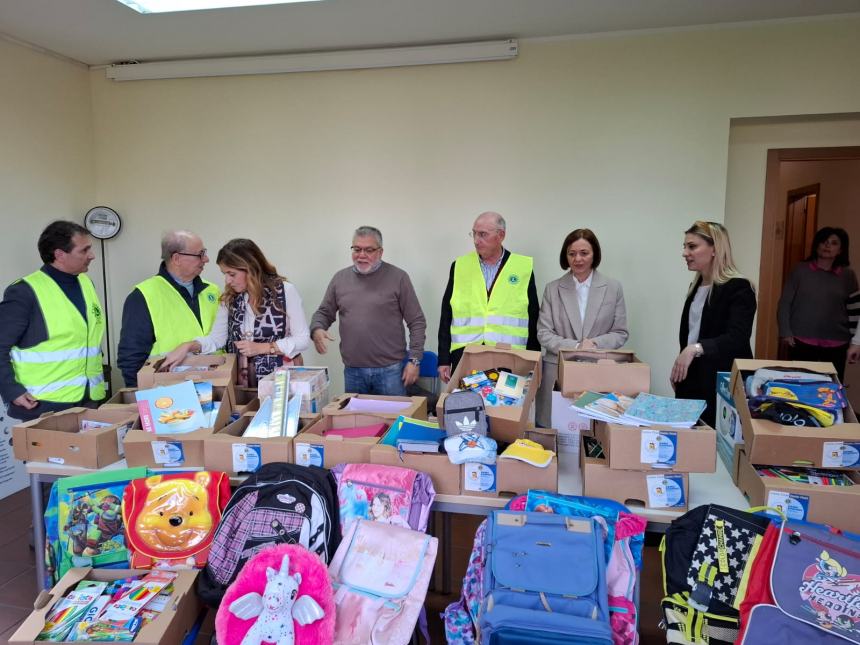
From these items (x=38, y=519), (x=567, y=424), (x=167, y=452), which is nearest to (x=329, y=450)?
(x=167, y=452)

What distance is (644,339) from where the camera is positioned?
389 centimetres

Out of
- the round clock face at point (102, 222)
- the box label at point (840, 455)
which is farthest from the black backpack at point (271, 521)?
the round clock face at point (102, 222)

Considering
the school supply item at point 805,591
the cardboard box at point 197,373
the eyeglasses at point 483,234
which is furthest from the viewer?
the eyeglasses at point 483,234

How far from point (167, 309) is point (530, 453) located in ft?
6.21

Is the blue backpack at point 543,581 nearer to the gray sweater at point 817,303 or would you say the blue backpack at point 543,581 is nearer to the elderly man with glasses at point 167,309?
the elderly man with glasses at point 167,309

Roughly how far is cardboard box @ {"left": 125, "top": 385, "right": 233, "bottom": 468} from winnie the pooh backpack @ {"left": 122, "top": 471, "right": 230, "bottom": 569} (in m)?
0.15

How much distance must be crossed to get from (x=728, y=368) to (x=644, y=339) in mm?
1333

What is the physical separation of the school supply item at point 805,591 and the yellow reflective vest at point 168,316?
2.49 meters

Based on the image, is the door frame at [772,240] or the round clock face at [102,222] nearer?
the door frame at [772,240]

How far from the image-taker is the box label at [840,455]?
1651 mm

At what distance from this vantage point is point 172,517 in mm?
1823

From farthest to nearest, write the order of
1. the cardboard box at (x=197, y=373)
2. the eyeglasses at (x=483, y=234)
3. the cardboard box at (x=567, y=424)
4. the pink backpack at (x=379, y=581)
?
the eyeglasses at (x=483, y=234), the cardboard box at (x=197, y=373), the cardboard box at (x=567, y=424), the pink backpack at (x=379, y=581)

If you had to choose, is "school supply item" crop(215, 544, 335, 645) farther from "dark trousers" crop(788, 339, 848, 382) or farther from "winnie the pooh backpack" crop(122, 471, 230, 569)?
"dark trousers" crop(788, 339, 848, 382)

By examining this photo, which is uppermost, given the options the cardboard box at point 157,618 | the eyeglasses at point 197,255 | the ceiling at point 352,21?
the ceiling at point 352,21
